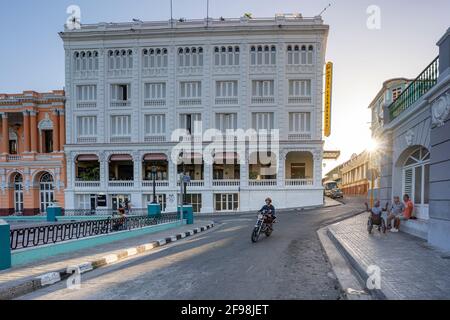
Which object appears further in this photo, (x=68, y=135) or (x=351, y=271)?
(x=68, y=135)

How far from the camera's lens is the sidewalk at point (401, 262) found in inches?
170

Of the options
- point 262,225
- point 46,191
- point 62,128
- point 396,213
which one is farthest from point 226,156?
point 46,191

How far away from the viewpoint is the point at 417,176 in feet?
32.4

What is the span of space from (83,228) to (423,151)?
12443mm

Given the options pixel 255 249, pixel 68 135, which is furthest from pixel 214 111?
pixel 255 249

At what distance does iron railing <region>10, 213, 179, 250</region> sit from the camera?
26.9 ft

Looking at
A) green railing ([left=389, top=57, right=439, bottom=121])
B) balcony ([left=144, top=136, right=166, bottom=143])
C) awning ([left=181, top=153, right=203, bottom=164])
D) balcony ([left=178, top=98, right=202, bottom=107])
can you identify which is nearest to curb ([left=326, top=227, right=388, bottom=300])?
green railing ([left=389, top=57, right=439, bottom=121])

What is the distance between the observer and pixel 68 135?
89.5ft

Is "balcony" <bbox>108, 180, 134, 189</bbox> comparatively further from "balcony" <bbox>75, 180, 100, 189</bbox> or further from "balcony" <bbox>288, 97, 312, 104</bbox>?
"balcony" <bbox>288, 97, 312, 104</bbox>

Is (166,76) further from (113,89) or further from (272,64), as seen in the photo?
(272,64)

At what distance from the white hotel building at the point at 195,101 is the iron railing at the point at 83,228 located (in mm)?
12822

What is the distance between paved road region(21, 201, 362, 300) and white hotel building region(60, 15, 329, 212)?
18.1 meters

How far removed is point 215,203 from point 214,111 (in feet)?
30.0
